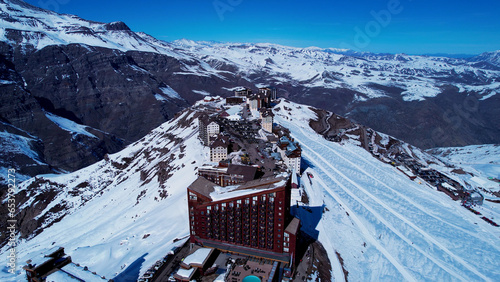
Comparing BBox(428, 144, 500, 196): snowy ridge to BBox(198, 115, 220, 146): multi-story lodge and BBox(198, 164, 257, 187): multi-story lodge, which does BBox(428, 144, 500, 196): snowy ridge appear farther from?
BBox(198, 115, 220, 146): multi-story lodge

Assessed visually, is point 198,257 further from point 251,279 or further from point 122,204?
point 122,204

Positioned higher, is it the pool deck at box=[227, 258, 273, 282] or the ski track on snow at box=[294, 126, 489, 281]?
the pool deck at box=[227, 258, 273, 282]

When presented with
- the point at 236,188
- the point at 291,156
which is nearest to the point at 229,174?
the point at 236,188

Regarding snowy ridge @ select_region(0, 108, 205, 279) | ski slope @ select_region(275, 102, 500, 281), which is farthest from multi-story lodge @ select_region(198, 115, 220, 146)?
ski slope @ select_region(275, 102, 500, 281)

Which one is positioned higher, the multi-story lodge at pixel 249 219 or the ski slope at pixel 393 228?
the multi-story lodge at pixel 249 219

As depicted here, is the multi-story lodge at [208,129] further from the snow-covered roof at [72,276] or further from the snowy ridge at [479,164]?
the snowy ridge at [479,164]

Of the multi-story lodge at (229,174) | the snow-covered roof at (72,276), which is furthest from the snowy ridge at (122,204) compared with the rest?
the multi-story lodge at (229,174)
